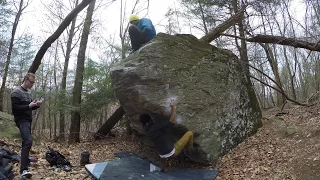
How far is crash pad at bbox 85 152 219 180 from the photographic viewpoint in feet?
15.6

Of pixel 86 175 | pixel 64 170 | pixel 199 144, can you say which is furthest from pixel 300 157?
pixel 64 170

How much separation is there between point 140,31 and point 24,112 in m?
3.25

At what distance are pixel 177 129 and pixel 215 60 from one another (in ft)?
7.02

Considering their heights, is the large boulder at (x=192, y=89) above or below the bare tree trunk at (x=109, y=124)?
above

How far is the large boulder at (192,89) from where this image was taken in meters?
5.30

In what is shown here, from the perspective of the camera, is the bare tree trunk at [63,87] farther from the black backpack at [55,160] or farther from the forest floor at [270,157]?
the black backpack at [55,160]

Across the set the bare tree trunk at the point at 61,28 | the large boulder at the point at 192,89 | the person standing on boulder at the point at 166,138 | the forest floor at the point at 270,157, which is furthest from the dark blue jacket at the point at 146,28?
the forest floor at the point at 270,157

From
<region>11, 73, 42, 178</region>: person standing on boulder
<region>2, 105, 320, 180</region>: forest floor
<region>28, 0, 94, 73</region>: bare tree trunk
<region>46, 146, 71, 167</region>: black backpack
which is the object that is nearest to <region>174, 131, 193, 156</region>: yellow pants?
<region>2, 105, 320, 180</region>: forest floor

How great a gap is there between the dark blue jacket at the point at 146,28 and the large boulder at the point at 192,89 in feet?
1.87

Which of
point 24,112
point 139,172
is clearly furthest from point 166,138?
point 24,112

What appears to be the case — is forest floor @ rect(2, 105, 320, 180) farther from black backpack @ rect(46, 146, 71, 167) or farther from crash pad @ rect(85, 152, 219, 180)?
crash pad @ rect(85, 152, 219, 180)

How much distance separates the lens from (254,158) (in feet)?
16.9

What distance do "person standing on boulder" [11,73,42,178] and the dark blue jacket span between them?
9.48 ft

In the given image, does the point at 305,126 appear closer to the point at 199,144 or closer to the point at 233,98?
the point at 233,98
